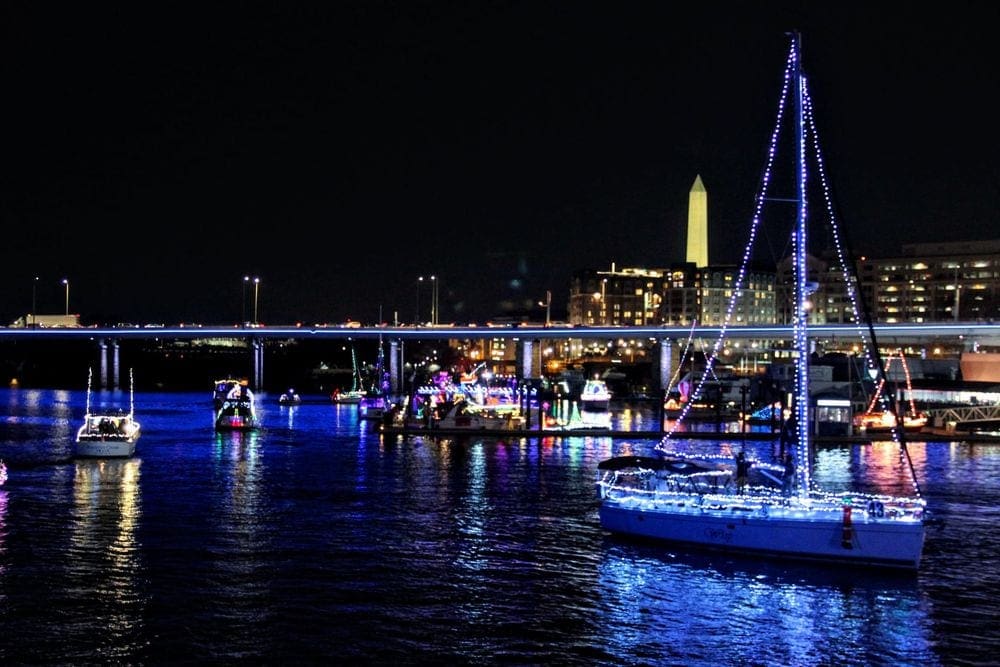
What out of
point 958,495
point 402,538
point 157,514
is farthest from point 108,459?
point 958,495

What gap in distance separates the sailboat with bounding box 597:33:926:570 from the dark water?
1.65 feet

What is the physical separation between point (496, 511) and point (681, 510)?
8.80 metres

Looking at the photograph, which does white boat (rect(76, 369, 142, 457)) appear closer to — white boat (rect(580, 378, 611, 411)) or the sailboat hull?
the sailboat hull

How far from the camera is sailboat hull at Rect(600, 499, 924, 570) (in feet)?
94.6

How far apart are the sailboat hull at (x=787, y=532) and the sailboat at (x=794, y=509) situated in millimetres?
23

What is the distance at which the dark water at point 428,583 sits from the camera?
23.5 meters

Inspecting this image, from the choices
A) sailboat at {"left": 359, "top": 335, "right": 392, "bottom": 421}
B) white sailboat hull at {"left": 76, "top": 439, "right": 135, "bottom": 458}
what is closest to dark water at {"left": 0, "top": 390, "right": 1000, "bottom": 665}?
white sailboat hull at {"left": 76, "top": 439, "right": 135, "bottom": 458}

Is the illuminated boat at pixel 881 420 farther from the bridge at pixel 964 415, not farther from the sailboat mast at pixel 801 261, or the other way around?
the sailboat mast at pixel 801 261

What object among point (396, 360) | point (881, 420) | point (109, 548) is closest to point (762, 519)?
point (109, 548)

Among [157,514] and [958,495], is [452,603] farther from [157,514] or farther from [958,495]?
[958,495]

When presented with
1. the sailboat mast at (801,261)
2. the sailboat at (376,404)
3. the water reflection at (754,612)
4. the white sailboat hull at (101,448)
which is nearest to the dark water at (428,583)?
the water reflection at (754,612)

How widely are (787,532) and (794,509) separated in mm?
607

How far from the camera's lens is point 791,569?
2950 centimetres

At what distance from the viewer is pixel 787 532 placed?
29766 mm
